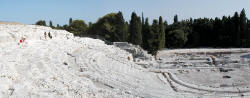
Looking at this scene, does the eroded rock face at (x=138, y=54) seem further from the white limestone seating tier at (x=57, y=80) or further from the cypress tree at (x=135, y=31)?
the white limestone seating tier at (x=57, y=80)

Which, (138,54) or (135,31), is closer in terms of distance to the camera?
(138,54)

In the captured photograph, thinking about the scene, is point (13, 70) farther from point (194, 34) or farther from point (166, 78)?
point (194, 34)

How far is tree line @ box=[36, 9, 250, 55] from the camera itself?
3428cm

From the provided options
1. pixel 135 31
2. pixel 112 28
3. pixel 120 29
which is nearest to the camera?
pixel 135 31

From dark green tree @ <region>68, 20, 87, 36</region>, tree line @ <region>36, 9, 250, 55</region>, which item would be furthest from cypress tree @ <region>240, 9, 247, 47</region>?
dark green tree @ <region>68, 20, 87, 36</region>

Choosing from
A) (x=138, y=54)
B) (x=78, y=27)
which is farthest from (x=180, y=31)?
(x=78, y=27)

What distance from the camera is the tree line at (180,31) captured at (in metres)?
34.3

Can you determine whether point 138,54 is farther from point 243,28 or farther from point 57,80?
point 243,28

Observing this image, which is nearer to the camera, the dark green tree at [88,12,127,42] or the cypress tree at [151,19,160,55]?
the cypress tree at [151,19,160,55]

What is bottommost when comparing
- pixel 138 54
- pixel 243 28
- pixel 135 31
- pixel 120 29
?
pixel 138 54

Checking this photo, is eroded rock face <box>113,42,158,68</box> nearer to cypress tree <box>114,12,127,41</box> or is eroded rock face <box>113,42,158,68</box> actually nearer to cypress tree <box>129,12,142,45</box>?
cypress tree <box>129,12,142,45</box>

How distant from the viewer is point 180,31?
39.6 meters

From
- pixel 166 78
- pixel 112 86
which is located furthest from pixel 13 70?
pixel 166 78

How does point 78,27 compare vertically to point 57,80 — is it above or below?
above
